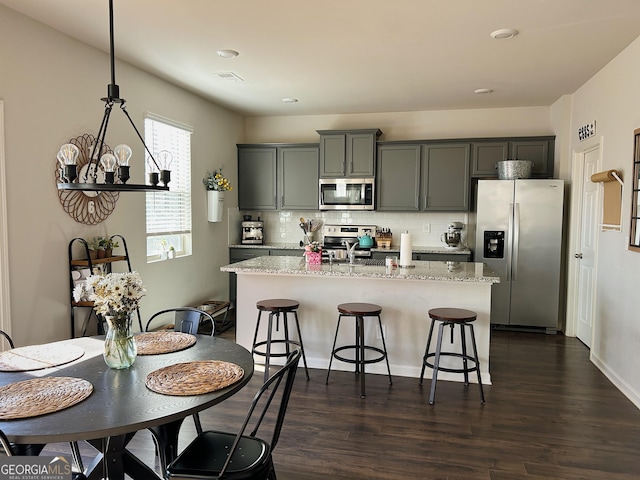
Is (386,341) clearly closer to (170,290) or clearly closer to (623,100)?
(170,290)

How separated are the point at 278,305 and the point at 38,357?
74.8 inches

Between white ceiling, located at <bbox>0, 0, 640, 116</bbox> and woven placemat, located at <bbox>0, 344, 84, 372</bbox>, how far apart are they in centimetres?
216

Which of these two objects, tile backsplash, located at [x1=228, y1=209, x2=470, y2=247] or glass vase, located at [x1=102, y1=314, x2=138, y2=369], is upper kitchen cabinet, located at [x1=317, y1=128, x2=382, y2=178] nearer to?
tile backsplash, located at [x1=228, y1=209, x2=470, y2=247]

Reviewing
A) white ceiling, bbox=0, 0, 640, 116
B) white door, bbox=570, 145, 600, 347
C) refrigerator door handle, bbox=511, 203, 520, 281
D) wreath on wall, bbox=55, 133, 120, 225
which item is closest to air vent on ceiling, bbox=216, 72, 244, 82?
white ceiling, bbox=0, 0, 640, 116

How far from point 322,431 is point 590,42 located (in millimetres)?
3540

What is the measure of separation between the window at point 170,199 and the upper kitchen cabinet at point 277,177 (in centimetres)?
135

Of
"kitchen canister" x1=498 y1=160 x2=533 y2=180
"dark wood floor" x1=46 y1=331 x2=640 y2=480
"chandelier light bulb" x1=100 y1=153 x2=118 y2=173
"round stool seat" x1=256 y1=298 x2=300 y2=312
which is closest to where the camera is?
"chandelier light bulb" x1=100 y1=153 x2=118 y2=173

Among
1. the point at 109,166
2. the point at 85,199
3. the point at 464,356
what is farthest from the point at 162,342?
the point at 464,356

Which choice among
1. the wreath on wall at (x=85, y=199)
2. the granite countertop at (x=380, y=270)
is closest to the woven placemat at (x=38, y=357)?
the wreath on wall at (x=85, y=199)

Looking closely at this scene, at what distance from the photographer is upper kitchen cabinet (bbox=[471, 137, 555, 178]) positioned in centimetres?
576

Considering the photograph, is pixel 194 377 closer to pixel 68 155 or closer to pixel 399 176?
pixel 68 155

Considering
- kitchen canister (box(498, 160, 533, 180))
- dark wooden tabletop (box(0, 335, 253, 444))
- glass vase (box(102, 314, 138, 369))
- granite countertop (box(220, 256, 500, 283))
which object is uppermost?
kitchen canister (box(498, 160, 533, 180))

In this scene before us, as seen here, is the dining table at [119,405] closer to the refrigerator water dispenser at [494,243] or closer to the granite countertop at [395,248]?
the granite countertop at [395,248]

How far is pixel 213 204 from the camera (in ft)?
18.8
